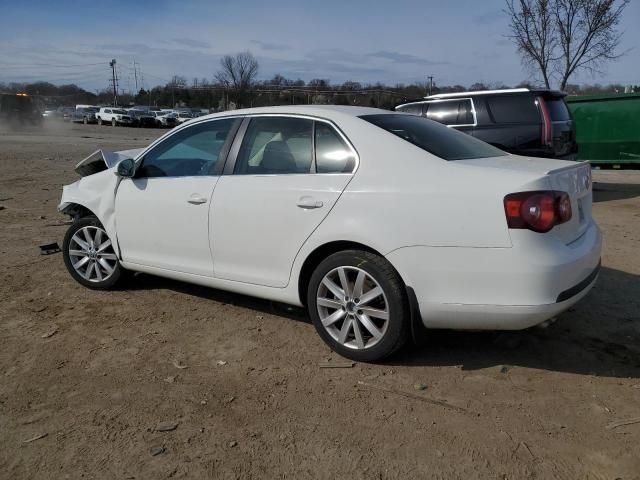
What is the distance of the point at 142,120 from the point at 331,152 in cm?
4969

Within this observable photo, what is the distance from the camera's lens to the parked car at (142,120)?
49875 millimetres

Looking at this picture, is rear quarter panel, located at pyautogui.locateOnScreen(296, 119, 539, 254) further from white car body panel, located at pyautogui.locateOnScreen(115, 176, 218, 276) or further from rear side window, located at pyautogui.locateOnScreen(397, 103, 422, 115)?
rear side window, located at pyautogui.locateOnScreen(397, 103, 422, 115)

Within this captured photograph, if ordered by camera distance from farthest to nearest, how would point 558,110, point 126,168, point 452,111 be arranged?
point 452,111, point 558,110, point 126,168

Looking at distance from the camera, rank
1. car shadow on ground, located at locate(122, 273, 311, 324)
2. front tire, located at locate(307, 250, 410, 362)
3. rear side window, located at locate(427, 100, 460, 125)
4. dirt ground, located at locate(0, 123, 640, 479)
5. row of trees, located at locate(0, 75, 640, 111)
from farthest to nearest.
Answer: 1. row of trees, located at locate(0, 75, 640, 111)
2. rear side window, located at locate(427, 100, 460, 125)
3. car shadow on ground, located at locate(122, 273, 311, 324)
4. front tire, located at locate(307, 250, 410, 362)
5. dirt ground, located at locate(0, 123, 640, 479)

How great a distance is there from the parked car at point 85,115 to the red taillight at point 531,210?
57.1m

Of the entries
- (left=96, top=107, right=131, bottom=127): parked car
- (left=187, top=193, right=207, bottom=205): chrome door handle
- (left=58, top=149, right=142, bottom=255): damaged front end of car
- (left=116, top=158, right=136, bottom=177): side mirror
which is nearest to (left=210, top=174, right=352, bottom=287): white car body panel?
(left=187, top=193, right=207, bottom=205): chrome door handle

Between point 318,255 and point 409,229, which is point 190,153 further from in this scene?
point 409,229

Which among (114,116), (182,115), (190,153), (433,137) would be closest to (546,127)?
(433,137)

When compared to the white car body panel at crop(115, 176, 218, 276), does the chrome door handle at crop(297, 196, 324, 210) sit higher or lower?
higher

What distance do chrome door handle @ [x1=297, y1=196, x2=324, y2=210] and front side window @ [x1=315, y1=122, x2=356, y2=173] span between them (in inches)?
8.5

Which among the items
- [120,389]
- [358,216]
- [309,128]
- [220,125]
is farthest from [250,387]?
[220,125]

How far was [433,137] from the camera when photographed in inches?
152

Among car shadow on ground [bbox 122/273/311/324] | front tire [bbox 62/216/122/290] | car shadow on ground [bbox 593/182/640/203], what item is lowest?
car shadow on ground [bbox 122/273/311/324]

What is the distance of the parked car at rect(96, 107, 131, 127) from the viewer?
50000mm
